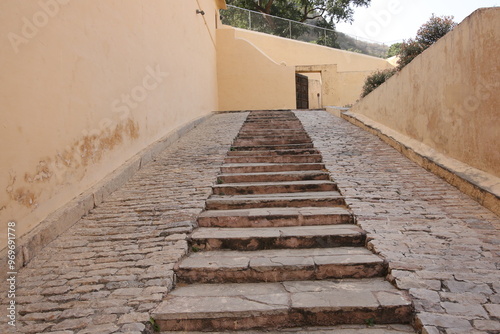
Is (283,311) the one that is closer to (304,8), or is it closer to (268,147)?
(268,147)

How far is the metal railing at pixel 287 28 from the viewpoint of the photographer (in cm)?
1827

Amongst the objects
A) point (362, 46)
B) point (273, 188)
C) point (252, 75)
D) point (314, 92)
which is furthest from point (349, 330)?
point (362, 46)

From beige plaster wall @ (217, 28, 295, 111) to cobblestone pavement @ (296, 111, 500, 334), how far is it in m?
9.05

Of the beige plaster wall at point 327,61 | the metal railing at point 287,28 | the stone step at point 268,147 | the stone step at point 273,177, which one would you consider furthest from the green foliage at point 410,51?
the metal railing at point 287,28

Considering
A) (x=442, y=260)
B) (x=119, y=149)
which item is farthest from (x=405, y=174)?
(x=119, y=149)

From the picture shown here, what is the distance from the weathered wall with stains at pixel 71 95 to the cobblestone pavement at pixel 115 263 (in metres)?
0.44

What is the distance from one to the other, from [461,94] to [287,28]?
655 inches

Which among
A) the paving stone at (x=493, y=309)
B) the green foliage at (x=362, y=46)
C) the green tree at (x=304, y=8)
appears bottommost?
the paving stone at (x=493, y=309)

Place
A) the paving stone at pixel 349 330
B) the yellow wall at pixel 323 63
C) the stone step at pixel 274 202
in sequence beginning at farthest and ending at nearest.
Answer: the yellow wall at pixel 323 63
the stone step at pixel 274 202
the paving stone at pixel 349 330

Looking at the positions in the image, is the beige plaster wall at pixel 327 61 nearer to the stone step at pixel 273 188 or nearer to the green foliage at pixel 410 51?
the green foliage at pixel 410 51

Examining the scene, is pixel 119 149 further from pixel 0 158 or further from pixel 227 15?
pixel 227 15

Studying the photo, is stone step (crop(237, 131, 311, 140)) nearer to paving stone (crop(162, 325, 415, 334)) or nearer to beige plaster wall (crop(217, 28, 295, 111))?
paving stone (crop(162, 325, 415, 334))

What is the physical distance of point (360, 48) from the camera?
72.3ft

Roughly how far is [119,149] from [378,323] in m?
4.15
